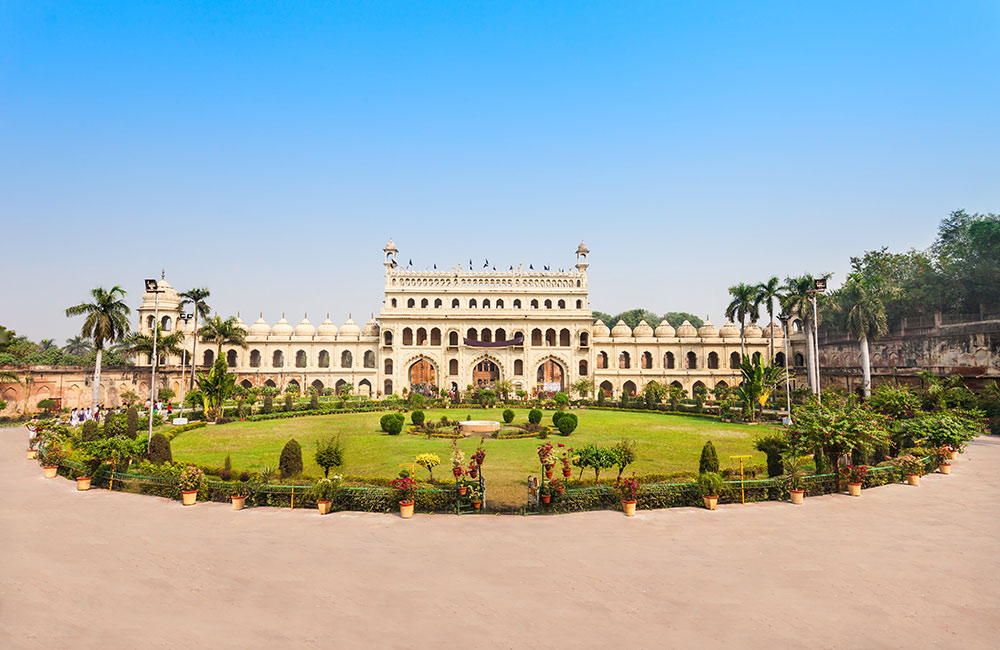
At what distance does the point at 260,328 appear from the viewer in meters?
57.6

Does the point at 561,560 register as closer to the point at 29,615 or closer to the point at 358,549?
the point at 358,549

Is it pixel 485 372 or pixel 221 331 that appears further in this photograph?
pixel 485 372

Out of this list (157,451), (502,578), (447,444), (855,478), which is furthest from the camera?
(447,444)

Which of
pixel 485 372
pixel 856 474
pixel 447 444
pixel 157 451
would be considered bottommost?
pixel 447 444

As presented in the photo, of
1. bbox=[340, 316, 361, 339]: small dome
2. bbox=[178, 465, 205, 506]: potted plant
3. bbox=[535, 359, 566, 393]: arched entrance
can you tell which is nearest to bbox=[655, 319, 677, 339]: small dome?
bbox=[535, 359, 566, 393]: arched entrance

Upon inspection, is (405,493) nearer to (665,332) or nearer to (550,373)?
(550,373)

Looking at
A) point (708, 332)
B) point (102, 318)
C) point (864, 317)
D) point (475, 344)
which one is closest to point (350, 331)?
point (475, 344)

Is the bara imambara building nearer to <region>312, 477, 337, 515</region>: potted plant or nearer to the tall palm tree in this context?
the tall palm tree

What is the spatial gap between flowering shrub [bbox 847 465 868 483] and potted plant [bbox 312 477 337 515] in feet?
48.0

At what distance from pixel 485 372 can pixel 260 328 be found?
24.2 metres

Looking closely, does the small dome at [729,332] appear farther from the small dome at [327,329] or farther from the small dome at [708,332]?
the small dome at [327,329]

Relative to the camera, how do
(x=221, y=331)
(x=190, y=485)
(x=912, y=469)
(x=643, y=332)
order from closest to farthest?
1. (x=190, y=485)
2. (x=912, y=469)
3. (x=221, y=331)
4. (x=643, y=332)

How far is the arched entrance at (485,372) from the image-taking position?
182ft

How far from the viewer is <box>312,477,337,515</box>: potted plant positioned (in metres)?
13.8
